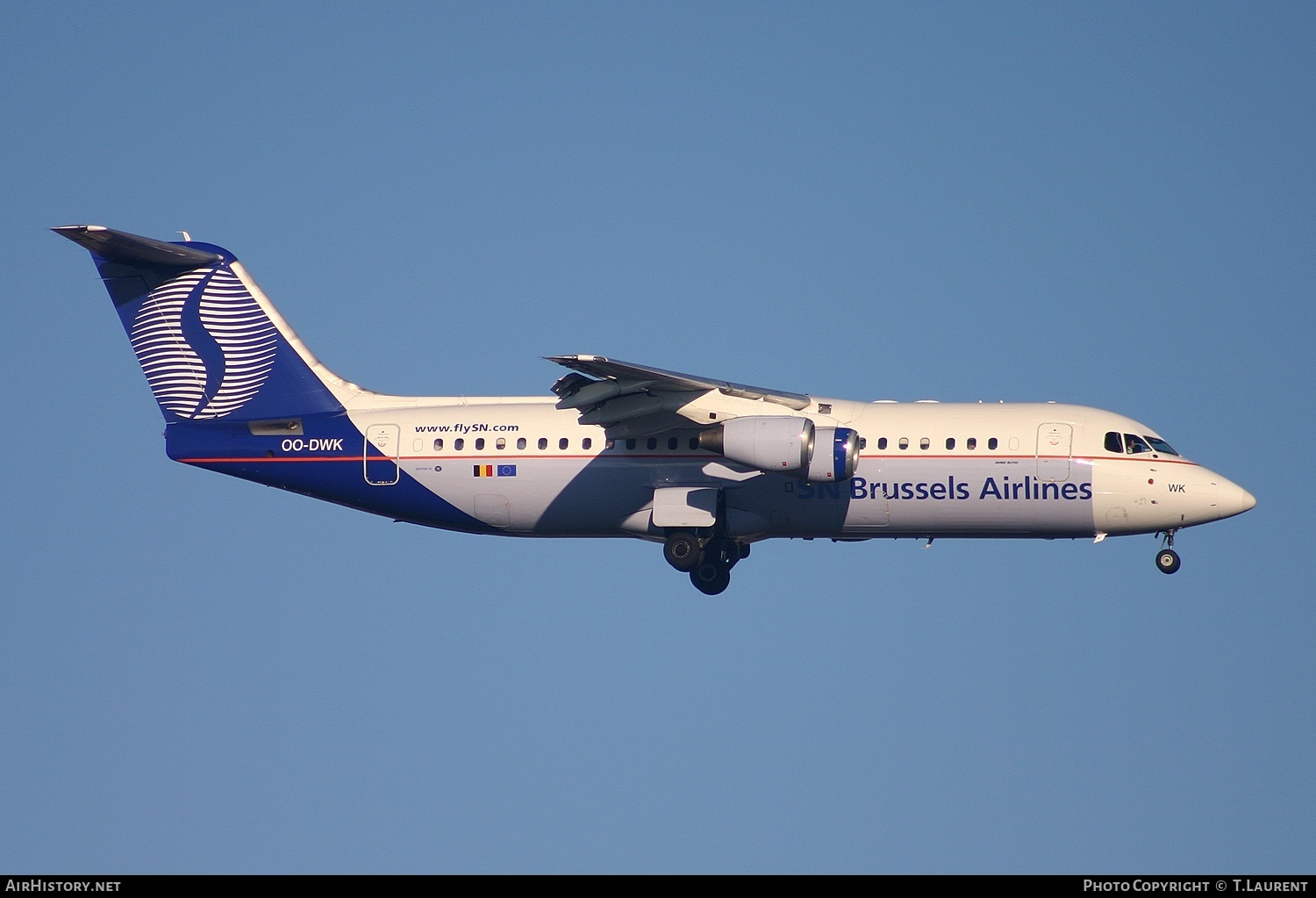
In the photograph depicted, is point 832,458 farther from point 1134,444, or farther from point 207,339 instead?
point 207,339

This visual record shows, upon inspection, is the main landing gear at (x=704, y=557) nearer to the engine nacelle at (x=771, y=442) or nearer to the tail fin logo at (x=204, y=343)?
the engine nacelle at (x=771, y=442)

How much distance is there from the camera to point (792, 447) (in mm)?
29703

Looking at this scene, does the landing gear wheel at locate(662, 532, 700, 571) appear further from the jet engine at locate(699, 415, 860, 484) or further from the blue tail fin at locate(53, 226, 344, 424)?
the blue tail fin at locate(53, 226, 344, 424)

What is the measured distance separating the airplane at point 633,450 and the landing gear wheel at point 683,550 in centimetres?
3

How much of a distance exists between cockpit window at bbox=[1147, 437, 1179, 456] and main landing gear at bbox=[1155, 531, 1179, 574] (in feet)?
4.39

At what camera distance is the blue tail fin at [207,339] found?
3341cm

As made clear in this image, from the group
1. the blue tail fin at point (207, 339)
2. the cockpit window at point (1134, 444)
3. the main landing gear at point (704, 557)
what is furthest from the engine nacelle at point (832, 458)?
the blue tail fin at point (207, 339)

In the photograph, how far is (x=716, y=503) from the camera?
31625mm

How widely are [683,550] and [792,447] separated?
3.17 meters

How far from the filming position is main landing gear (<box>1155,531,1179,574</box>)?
103 ft

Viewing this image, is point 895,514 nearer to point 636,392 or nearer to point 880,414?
point 880,414
